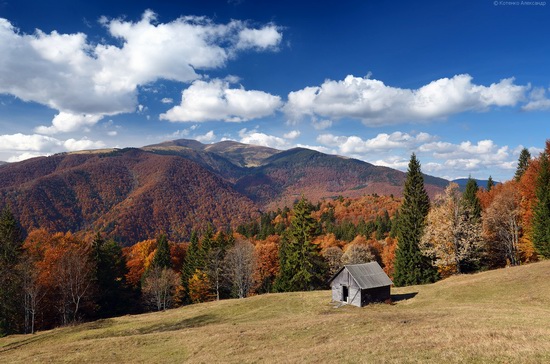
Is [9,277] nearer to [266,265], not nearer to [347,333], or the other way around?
[347,333]

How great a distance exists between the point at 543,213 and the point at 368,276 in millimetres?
30260

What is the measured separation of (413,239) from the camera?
5431cm

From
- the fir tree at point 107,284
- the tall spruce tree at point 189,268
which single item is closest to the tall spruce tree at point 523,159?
the tall spruce tree at point 189,268

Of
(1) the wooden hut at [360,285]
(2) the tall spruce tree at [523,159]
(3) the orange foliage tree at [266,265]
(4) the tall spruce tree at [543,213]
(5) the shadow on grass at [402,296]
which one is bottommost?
(3) the orange foliage tree at [266,265]

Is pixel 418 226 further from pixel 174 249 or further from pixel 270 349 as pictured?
pixel 174 249

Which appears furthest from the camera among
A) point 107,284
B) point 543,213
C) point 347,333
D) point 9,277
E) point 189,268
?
point 189,268

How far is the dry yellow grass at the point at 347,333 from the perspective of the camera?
17.6 m

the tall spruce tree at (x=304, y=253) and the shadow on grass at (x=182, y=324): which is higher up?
the tall spruce tree at (x=304, y=253)

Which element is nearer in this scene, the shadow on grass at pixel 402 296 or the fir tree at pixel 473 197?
the shadow on grass at pixel 402 296

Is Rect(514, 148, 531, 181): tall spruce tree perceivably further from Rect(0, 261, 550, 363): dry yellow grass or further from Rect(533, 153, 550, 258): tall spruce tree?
Rect(0, 261, 550, 363): dry yellow grass

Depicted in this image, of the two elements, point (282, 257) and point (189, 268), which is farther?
point (189, 268)

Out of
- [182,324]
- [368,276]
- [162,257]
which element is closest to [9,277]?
[182,324]

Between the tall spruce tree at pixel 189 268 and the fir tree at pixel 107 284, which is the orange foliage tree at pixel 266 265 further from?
the fir tree at pixel 107 284

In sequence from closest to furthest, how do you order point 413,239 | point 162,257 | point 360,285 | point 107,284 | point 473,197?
point 360,285
point 413,239
point 107,284
point 473,197
point 162,257
